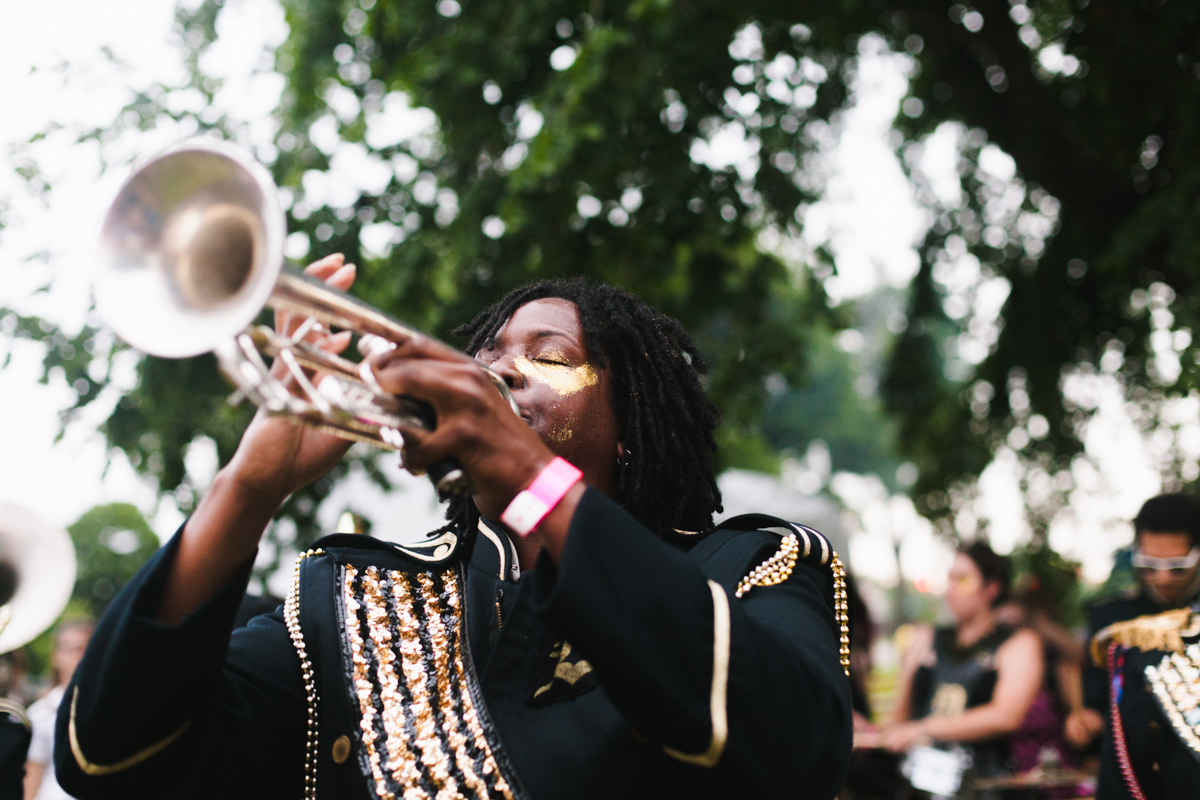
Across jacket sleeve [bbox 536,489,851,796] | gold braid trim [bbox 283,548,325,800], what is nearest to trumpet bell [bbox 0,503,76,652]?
gold braid trim [bbox 283,548,325,800]

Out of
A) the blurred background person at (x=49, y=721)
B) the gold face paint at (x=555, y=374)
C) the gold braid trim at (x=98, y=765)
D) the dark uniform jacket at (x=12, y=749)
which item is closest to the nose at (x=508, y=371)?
the gold face paint at (x=555, y=374)

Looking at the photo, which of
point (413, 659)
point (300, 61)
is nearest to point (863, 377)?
point (300, 61)

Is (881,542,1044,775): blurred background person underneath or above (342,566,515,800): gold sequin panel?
underneath

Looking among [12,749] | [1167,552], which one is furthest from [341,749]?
[1167,552]

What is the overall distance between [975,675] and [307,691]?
4.91 meters

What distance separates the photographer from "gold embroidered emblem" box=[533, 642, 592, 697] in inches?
75.7

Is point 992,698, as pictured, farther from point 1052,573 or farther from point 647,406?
point 1052,573

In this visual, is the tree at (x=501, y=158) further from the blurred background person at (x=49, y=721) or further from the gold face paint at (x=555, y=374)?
the gold face paint at (x=555, y=374)

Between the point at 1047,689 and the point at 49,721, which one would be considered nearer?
the point at 49,721

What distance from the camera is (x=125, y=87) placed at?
6.41 m

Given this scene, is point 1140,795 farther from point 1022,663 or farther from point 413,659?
point 413,659

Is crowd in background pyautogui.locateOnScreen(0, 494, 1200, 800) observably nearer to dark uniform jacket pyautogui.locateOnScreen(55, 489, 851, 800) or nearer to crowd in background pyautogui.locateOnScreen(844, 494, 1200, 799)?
crowd in background pyautogui.locateOnScreen(844, 494, 1200, 799)

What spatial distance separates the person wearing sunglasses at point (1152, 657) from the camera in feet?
11.8

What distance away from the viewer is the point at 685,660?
1.47 metres
